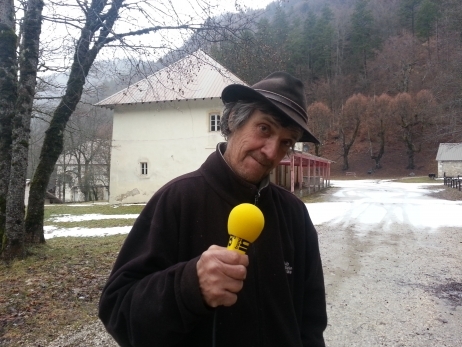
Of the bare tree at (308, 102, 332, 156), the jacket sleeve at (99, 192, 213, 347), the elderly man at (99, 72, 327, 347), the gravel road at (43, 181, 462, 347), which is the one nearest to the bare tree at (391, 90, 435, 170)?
the bare tree at (308, 102, 332, 156)

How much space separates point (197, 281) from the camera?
109cm

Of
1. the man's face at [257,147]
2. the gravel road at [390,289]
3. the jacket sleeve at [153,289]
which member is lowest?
the gravel road at [390,289]

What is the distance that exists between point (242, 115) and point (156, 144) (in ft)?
73.6

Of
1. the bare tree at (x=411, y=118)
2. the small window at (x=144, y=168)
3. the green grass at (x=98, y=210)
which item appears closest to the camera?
the green grass at (x=98, y=210)

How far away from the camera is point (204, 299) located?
43.2 inches

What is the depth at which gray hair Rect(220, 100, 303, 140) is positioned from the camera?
156 centimetres

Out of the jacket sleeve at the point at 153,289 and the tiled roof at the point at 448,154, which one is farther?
the tiled roof at the point at 448,154

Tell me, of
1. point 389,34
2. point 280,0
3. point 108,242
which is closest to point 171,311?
point 280,0

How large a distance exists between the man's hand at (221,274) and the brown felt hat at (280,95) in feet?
2.36

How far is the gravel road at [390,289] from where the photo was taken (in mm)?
4258

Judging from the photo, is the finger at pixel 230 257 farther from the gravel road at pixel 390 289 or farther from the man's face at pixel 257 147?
the gravel road at pixel 390 289

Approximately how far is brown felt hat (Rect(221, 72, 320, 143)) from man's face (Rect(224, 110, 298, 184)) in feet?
0.22

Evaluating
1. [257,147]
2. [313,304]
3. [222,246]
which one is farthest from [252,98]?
[313,304]

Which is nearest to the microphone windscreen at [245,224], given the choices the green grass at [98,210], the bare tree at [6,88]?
the bare tree at [6,88]
